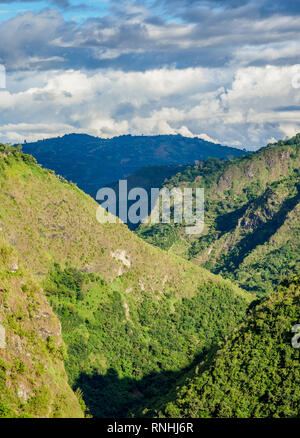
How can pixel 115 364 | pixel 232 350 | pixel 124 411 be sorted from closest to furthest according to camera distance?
pixel 232 350 → pixel 124 411 → pixel 115 364

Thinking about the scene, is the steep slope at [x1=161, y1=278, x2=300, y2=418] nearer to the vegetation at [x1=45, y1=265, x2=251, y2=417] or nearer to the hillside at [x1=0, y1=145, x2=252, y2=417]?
the hillside at [x1=0, y1=145, x2=252, y2=417]

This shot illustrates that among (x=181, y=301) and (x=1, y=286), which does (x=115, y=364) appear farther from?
(x=1, y=286)

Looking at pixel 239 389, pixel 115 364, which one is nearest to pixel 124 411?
pixel 115 364

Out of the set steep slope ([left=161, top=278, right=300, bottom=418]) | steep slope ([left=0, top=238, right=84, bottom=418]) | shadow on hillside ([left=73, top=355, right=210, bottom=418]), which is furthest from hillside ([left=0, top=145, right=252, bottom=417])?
steep slope ([left=161, top=278, right=300, bottom=418])

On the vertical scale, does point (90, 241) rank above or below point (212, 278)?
above

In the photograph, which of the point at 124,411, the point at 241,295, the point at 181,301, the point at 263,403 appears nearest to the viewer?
the point at 263,403

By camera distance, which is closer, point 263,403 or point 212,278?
point 263,403

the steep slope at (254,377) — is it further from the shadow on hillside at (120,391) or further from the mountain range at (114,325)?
the shadow on hillside at (120,391)

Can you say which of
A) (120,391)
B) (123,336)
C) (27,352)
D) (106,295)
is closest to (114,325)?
(123,336)

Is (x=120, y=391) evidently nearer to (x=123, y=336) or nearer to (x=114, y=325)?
(x=123, y=336)

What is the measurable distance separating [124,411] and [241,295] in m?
54.4

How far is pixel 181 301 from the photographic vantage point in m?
139

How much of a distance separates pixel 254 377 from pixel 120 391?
36209 millimetres

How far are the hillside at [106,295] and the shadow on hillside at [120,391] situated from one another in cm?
21
